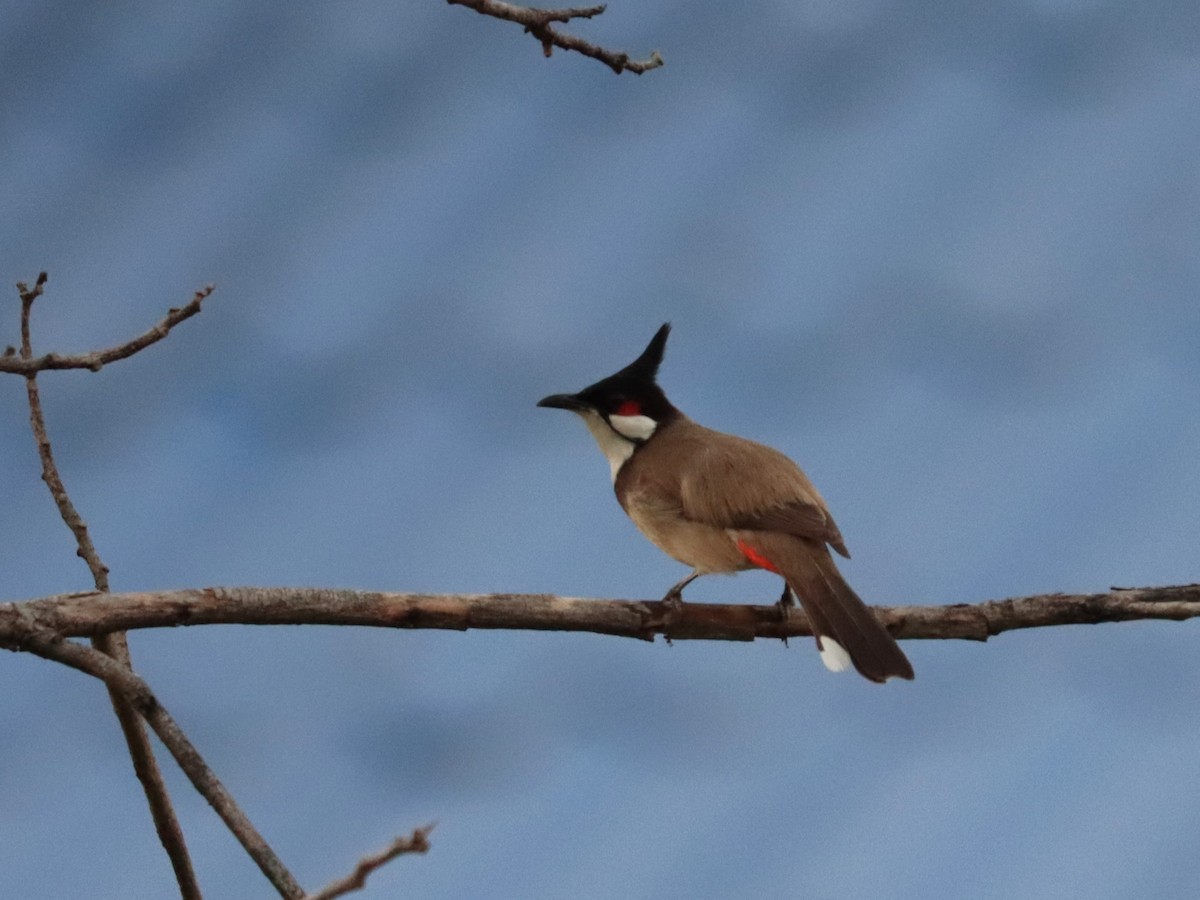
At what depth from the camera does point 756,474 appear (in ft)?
12.9

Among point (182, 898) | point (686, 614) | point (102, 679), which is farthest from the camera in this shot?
point (686, 614)

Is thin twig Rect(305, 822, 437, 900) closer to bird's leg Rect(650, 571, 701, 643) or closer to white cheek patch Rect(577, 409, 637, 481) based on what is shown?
bird's leg Rect(650, 571, 701, 643)

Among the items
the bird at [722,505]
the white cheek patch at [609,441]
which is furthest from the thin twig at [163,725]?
the white cheek patch at [609,441]

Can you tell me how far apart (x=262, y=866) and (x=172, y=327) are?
42.5 inches

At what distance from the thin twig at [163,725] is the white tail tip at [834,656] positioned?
64.0 inches

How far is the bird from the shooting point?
10.9 feet

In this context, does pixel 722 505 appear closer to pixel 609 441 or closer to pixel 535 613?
pixel 609 441

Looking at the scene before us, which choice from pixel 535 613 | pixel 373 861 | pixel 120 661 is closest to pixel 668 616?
pixel 535 613

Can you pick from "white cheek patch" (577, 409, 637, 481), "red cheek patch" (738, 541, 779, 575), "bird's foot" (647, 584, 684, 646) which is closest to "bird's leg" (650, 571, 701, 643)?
"bird's foot" (647, 584, 684, 646)

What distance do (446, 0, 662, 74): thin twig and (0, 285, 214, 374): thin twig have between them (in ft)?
2.78

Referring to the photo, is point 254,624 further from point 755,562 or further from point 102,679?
point 755,562

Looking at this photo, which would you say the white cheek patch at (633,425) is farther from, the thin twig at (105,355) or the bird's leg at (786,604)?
the thin twig at (105,355)

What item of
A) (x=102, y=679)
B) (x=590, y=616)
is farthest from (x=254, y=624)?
(x=590, y=616)

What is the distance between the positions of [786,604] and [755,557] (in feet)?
0.48
